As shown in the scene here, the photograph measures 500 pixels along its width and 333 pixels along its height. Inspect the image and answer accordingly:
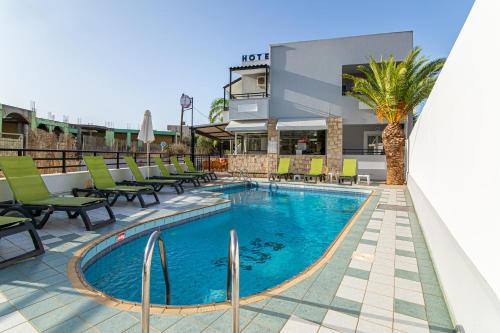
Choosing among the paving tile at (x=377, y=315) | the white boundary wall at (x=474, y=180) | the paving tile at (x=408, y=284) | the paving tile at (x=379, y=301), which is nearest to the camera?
the white boundary wall at (x=474, y=180)

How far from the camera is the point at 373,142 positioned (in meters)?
20.9

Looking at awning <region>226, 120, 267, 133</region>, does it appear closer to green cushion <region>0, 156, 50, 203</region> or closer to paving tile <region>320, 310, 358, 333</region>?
green cushion <region>0, 156, 50, 203</region>

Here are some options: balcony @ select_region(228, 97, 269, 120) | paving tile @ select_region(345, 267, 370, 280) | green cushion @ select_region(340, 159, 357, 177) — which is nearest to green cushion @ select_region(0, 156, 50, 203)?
paving tile @ select_region(345, 267, 370, 280)

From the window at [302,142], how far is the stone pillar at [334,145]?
1.02 meters

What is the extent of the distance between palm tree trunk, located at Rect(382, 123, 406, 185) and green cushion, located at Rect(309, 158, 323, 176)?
13.2 feet

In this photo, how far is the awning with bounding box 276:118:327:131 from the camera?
1885 centimetres

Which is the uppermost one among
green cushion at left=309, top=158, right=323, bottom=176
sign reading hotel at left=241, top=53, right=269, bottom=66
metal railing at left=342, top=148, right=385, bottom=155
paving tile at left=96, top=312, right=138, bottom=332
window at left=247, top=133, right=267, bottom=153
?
sign reading hotel at left=241, top=53, right=269, bottom=66

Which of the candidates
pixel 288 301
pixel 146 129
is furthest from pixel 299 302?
pixel 146 129

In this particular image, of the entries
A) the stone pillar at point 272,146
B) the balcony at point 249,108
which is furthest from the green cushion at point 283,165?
the balcony at point 249,108

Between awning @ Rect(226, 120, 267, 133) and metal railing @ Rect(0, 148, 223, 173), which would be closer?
metal railing @ Rect(0, 148, 223, 173)

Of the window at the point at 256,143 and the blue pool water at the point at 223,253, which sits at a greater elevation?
the window at the point at 256,143

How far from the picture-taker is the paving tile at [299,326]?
262cm

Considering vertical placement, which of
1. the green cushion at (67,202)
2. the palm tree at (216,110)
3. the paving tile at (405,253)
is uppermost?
the palm tree at (216,110)

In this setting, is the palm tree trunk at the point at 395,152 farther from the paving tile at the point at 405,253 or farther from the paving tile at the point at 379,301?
the paving tile at the point at 379,301
